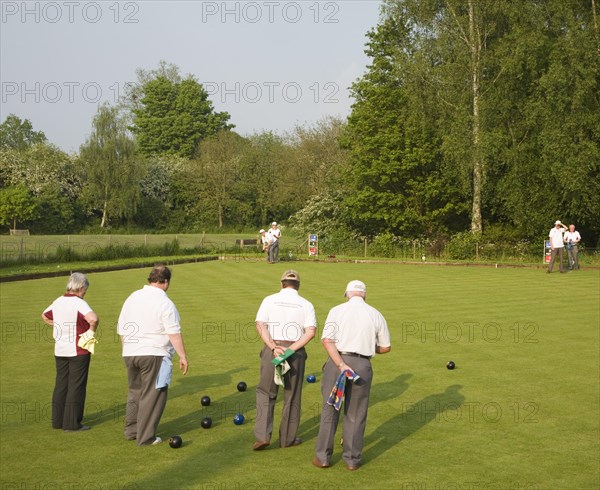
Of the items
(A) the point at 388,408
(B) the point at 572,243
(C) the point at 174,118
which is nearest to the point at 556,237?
(B) the point at 572,243

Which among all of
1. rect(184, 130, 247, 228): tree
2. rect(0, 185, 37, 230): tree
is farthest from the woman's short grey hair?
rect(184, 130, 247, 228): tree

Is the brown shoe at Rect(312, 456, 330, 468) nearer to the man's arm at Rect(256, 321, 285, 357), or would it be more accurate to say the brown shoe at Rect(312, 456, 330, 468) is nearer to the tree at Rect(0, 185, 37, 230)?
the man's arm at Rect(256, 321, 285, 357)

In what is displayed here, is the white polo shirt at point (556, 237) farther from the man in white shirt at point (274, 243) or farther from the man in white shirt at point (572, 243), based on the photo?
the man in white shirt at point (274, 243)

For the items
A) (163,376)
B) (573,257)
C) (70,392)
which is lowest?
(70,392)

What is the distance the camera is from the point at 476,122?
36.1 meters

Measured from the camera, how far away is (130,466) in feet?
21.4

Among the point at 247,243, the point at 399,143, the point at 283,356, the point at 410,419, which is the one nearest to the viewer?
the point at 283,356

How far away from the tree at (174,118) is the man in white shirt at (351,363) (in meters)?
78.3

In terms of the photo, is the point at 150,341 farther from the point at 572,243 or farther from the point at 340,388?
the point at 572,243

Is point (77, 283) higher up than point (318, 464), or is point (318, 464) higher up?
point (77, 283)

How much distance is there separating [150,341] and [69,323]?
1150mm

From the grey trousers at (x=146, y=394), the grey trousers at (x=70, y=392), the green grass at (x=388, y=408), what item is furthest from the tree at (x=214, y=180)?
the grey trousers at (x=146, y=394)

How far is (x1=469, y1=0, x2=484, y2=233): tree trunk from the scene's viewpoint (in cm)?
3575

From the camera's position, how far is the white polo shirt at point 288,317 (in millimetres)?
6843
